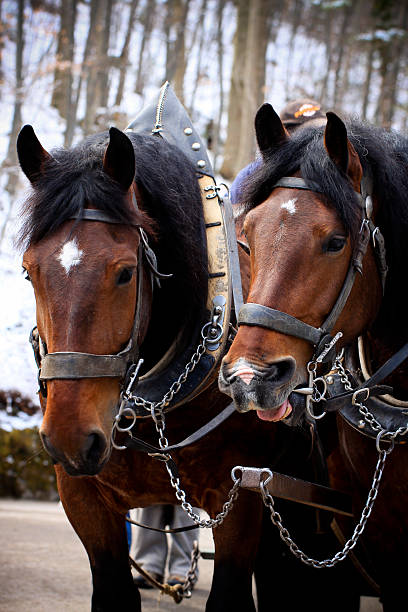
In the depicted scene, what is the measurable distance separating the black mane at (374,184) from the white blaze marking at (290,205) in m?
0.10

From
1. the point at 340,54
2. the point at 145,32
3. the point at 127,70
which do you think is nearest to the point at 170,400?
the point at 127,70

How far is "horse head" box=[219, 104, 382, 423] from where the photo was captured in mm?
2051

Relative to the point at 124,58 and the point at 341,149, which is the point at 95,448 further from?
the point at 124,58

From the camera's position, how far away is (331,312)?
2.20 m

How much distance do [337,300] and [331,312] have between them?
43 mm

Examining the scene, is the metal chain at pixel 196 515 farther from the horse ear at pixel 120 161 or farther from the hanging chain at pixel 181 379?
the horse ear at pixel 120 161

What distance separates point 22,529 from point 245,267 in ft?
11.7

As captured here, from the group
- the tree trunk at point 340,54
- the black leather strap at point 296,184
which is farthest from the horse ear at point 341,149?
the tree trunk at point 340,54

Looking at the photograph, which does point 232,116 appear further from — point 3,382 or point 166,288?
point 166,288

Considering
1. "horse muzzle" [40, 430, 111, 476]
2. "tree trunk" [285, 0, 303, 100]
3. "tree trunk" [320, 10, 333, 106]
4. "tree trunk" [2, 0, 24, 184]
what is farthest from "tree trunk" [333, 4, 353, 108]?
"horse muzzle" [40, 430, 111, 476]

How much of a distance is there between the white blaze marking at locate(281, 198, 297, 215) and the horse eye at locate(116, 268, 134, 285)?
21.5 inches

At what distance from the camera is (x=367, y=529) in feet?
8.46

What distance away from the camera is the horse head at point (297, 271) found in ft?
6.73

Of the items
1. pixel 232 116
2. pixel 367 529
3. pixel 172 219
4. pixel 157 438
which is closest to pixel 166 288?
pixel 172 219
